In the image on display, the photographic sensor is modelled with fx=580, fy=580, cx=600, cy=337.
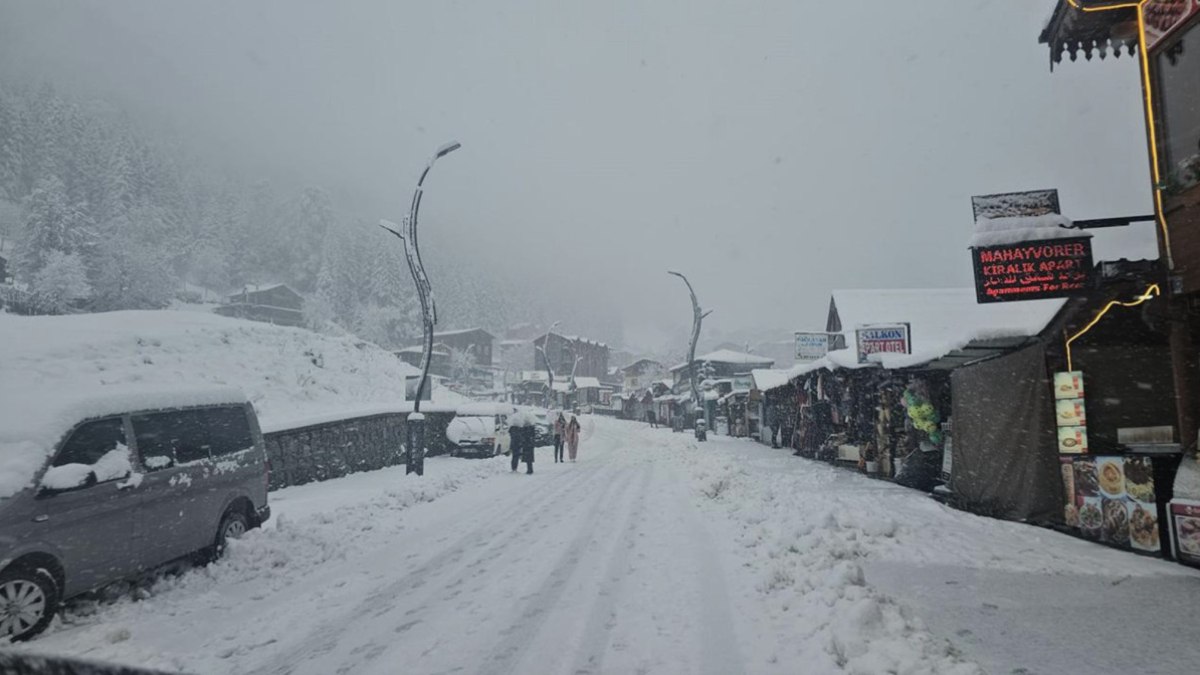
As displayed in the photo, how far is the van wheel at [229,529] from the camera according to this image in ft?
23.9

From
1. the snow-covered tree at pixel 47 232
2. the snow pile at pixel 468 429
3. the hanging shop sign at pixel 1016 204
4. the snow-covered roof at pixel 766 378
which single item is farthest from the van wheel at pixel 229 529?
the snow-covered tree at pixel 47 232

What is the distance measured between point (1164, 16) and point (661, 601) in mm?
10209

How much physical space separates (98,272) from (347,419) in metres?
55.3

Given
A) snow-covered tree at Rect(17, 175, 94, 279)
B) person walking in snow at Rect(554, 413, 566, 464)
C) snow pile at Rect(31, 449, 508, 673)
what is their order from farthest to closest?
snow-covered tree at Rect(17, 175, 94, 279), person walking in snow at Rect(554, 413, 566, 464), snow pile at Rect(31, 449, 508, 673)

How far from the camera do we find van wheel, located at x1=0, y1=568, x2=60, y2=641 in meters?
4.70

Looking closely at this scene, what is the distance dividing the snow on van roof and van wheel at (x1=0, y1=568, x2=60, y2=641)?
0.70 meters

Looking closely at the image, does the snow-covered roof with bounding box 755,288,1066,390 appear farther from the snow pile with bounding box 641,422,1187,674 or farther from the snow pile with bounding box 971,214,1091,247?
the snow pile with bounding box 641,422,1187,674

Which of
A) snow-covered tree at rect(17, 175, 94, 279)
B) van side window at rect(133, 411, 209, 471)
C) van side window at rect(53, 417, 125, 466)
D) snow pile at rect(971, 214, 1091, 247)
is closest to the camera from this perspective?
van side window at rect(53, 417, 125, 466)

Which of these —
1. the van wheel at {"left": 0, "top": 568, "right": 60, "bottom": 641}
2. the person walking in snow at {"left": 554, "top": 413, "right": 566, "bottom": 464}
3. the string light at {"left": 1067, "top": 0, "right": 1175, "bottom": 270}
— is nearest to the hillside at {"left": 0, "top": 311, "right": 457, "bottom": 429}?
the person walking in snow at {"left": 554, "top": 413, "right": 566, "bottom": 464}

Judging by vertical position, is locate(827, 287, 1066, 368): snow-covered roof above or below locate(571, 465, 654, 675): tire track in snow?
above

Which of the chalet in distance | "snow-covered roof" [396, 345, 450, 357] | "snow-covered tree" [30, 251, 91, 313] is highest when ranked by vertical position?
the chalet in distance

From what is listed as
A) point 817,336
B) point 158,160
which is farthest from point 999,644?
point 158,160

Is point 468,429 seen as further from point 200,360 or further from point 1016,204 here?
point 1016,204

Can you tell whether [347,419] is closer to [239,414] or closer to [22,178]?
[239,414]
